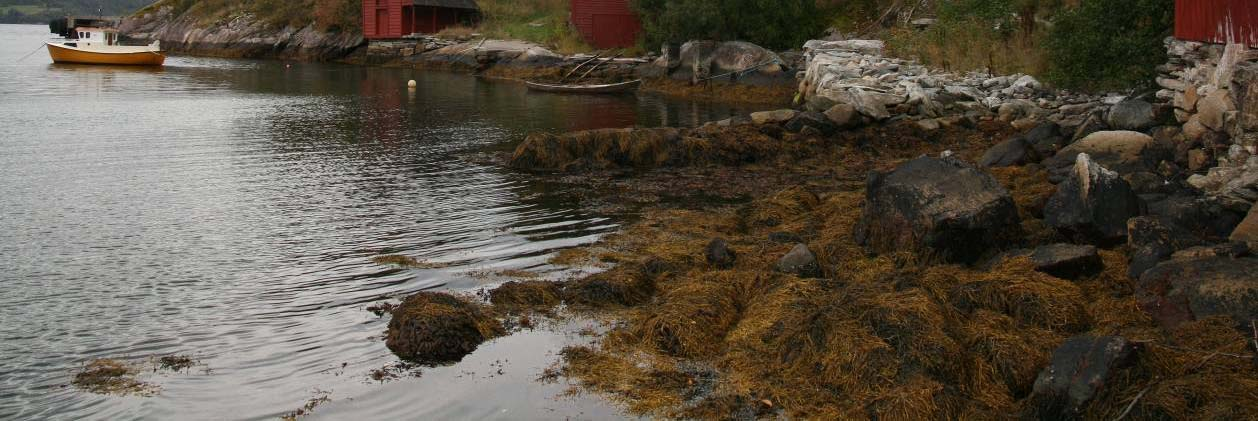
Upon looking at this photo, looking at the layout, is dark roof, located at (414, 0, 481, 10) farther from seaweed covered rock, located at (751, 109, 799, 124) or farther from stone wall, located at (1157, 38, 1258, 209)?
stone wall, located at (1157, 38, 1258, 209)

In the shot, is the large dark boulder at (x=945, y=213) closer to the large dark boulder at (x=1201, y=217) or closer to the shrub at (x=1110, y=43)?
the large dark boulder at (x=1201, y=217)

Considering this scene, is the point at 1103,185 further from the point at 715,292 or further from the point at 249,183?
the point at 249,183

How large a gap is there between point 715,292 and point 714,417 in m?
2.93

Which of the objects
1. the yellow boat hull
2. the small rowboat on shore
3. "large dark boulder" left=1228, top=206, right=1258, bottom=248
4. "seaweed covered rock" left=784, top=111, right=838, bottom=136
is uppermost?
the yellow boat hull

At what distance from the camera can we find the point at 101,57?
6419 cm

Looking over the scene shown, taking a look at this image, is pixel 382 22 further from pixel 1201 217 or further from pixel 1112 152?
pixel 1201 217

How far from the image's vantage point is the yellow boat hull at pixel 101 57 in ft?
205

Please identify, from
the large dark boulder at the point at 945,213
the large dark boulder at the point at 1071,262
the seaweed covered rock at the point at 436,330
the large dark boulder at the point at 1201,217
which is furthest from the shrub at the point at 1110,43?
the seaweed covered rock at the point at 436,330

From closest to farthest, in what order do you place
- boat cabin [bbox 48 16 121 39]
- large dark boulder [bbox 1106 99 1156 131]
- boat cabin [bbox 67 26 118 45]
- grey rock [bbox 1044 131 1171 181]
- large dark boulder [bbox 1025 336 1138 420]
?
large dark boulder [bbox 1025 336 1138 420], grey rock [bbox 1044 131 1171 181], large dark boulder [bbox 1106 99 1156 131], boat cabin [bbox 67 26 118 45], boat cabin [bbox 48 16 121 39]

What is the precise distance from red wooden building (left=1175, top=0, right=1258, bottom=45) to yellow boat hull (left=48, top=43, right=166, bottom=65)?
59027 mm

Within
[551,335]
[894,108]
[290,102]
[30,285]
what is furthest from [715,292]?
[290,102]

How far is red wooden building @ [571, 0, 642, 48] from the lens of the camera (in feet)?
187

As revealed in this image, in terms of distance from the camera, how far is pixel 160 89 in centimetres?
4481

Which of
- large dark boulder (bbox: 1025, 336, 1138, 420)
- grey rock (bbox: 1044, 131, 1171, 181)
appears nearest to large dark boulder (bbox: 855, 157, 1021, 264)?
large dark boulder (bbox: 1025, 336, 1138, 420)
